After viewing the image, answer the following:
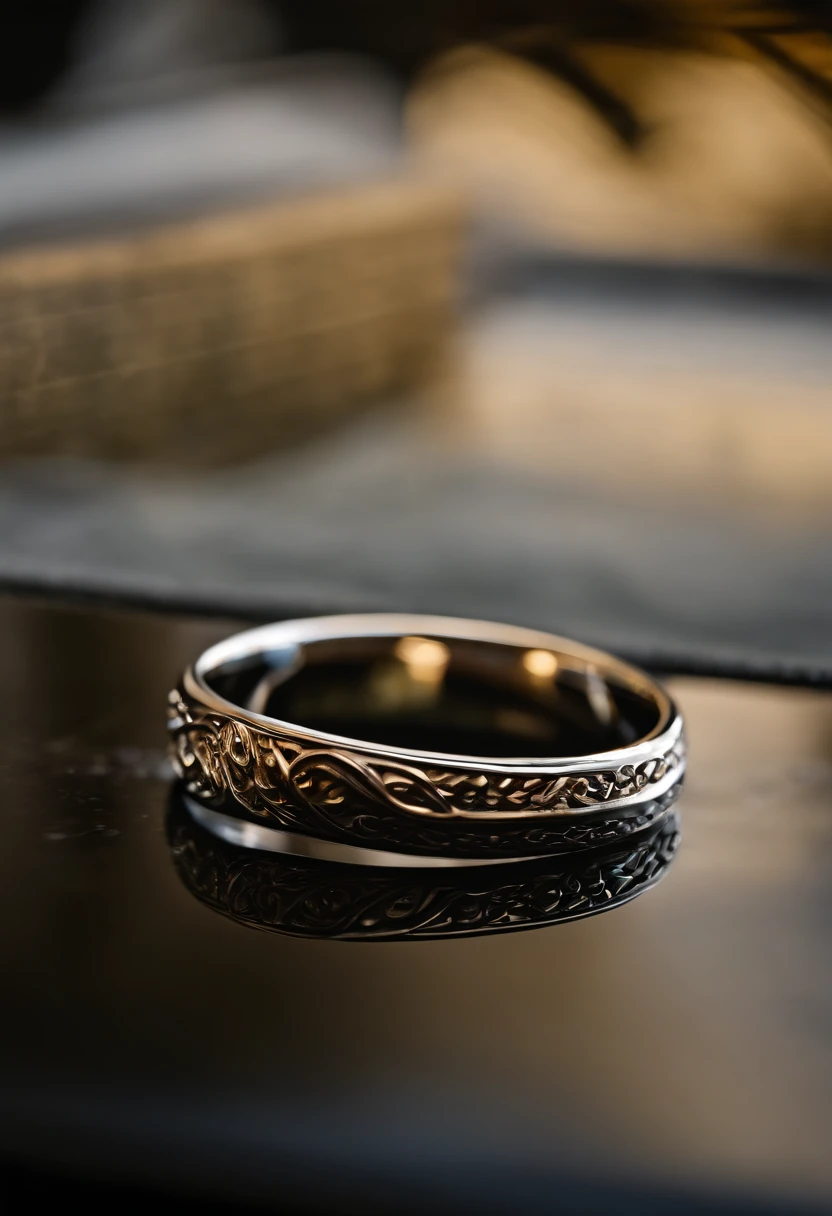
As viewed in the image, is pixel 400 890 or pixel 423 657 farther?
pixel 423 657

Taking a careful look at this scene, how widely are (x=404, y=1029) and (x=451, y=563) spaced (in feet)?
1.50

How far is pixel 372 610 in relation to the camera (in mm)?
693

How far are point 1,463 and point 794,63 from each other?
67cm

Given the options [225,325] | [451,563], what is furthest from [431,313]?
[451,563]

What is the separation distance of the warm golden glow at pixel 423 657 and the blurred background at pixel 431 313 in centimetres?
12

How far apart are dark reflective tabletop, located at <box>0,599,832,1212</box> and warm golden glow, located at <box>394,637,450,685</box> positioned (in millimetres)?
156

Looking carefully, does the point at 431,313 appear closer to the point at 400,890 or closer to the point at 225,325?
the point at 225,325

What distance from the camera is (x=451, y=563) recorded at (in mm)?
757

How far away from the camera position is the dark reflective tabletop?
28 cm

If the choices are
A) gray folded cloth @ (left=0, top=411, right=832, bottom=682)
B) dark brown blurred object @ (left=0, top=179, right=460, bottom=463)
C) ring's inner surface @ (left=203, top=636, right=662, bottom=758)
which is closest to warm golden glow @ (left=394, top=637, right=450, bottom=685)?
ring's inner surface @ (left=203, top=636, right=662, bottom=758)

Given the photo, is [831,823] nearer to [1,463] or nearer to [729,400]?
[1,463]

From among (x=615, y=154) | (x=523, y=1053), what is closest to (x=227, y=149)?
(x=615, y=154)

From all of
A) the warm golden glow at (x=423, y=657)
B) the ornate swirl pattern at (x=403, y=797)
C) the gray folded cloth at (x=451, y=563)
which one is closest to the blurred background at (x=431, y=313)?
the gray folded cloth at (x=451, y=563)

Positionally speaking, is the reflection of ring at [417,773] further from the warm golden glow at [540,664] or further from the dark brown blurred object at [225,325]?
the dark brown blurred object at [225,325]
